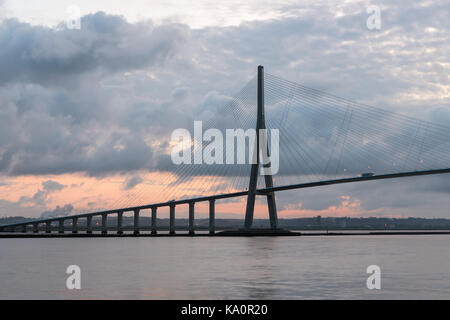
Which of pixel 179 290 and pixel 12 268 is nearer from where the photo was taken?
pixel 179 290

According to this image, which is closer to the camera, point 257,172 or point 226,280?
point 226,280

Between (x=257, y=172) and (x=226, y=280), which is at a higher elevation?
(x=257, y=172)

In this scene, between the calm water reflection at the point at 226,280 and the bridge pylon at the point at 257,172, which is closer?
the calm water reflection at the point at 226,280

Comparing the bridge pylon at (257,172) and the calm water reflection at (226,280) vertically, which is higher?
the bridge pylon at (257,172)

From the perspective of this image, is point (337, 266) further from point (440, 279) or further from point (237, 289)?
point (237, 289)

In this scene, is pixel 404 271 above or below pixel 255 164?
below

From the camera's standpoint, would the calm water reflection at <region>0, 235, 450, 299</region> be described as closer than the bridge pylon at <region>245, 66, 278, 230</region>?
Yes

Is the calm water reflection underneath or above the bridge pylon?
underneath
